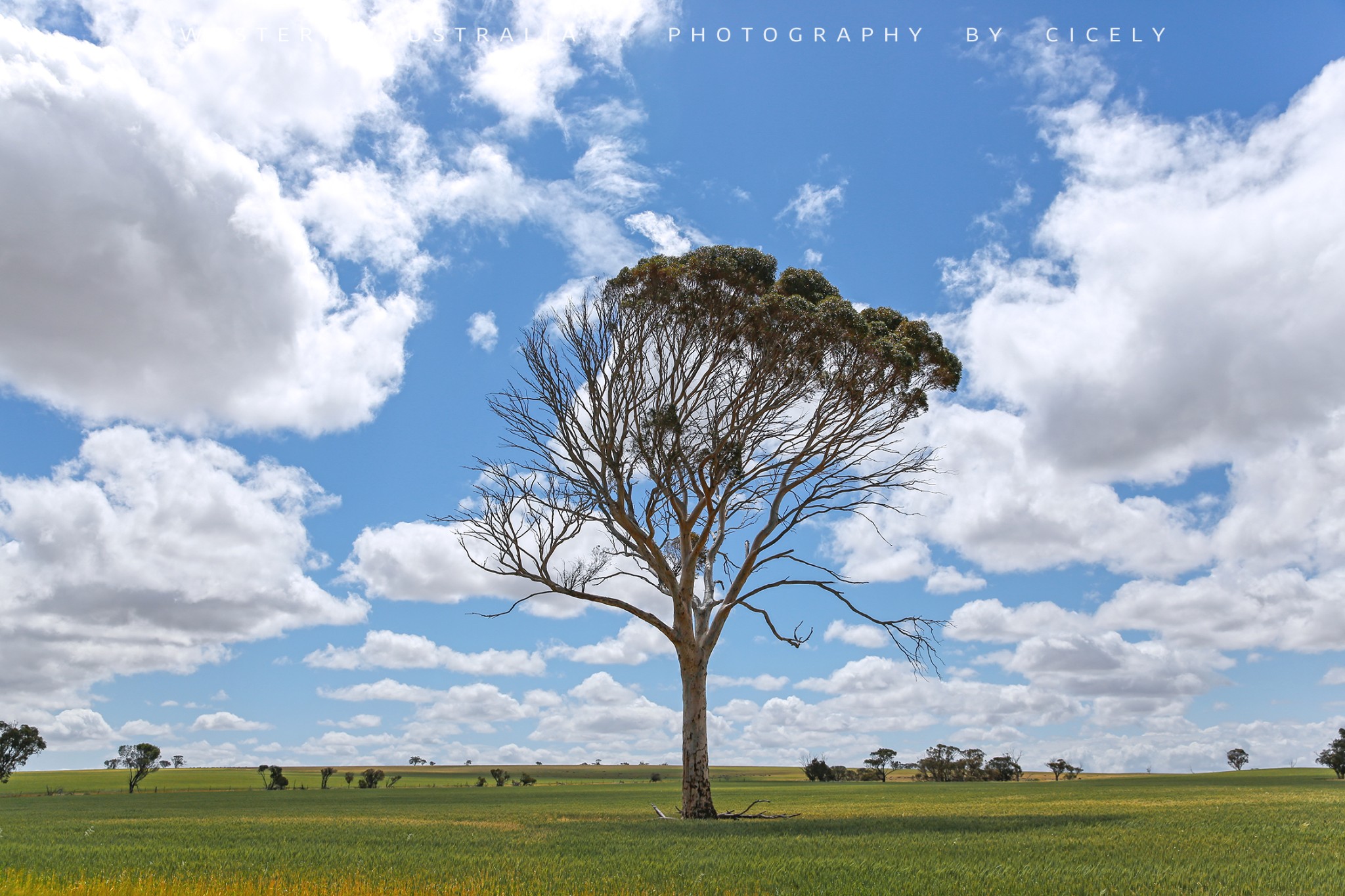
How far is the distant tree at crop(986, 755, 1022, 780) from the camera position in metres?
97.7

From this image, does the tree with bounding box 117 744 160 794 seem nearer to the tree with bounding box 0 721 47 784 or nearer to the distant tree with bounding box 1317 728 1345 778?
the tree with bounding box 0 721 47 784

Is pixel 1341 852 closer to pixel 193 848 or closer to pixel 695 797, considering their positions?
pixel 695 797

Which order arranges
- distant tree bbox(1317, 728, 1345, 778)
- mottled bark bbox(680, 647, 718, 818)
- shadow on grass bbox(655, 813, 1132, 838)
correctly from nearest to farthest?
shadow on grass bbox(655, 813, 1132, 838), mottled bark bbox(680, 647, 718, 818), distant tree bbox(1317, 728, 1345, 778)

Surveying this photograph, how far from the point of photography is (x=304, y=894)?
1091cm

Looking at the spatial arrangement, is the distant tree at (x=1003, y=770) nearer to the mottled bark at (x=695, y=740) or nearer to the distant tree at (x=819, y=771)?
the distant tree at (x=819, y=771)

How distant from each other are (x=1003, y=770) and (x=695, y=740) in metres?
85.8

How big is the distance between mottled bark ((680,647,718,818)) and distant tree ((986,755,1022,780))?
8454 cm

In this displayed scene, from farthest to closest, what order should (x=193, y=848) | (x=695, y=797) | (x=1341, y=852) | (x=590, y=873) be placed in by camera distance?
(x=695, y=797), (x=193, y=848), (x=1341, y=852), (x=590, y=873)

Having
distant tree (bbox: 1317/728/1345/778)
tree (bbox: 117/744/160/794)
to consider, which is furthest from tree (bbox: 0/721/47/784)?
distant tree (bbox: 1317/728/1345/778)

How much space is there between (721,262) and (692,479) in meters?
6.91

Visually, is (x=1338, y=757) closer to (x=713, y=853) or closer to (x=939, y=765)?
(x=939, y=765)

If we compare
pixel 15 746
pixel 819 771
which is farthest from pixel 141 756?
pixel 819 771

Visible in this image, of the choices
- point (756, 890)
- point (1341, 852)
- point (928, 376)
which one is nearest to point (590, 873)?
point (756, 890)

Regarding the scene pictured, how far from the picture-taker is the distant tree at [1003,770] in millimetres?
97688
